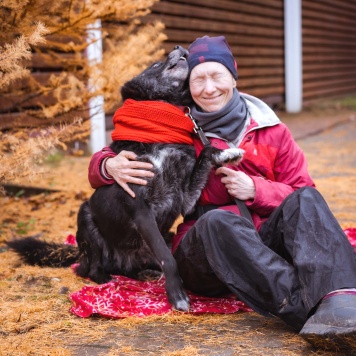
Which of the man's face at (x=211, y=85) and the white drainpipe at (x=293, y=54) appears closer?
the man's face at (x=211, y=85)

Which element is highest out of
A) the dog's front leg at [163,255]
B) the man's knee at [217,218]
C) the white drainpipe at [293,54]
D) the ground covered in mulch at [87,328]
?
the white drainpipe at [293,54]

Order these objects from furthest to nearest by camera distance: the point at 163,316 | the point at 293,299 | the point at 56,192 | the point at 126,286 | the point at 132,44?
the point at 56,192 < the point at 132,44 < the point at 126,286 < the point at 163,316 < the point at 293,299

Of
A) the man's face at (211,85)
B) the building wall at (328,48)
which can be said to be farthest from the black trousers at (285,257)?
the building wall at (328,48)

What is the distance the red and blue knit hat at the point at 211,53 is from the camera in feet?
9.98

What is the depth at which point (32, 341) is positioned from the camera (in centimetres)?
254

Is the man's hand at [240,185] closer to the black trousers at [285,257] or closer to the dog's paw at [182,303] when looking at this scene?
the black trousers at [285,257]

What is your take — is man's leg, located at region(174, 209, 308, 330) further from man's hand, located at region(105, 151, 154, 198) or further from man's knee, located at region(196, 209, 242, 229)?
man's hand, located at region(105, 151, 154, 198)

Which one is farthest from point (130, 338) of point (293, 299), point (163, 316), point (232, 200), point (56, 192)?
point (56, 192)

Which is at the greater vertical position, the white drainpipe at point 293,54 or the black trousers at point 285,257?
the white drainpipe at point 293,54

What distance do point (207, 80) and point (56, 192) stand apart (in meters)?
3.22

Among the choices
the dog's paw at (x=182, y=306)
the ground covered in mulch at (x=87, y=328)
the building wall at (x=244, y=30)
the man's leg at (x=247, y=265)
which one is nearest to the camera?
the ground covered in mulch at (x=87, y=328)

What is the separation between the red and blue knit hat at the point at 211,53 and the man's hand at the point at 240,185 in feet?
1.79

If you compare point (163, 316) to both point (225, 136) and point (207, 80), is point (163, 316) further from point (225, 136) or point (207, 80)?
point (207, 80)

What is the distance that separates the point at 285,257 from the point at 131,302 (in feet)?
2.60
